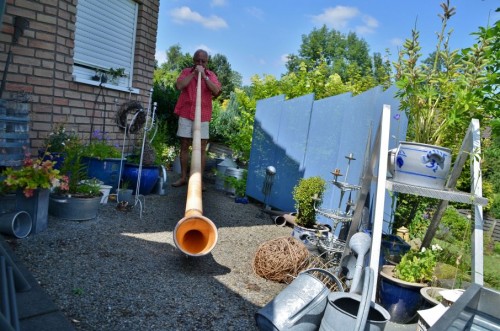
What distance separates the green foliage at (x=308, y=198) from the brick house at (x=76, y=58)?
9.27ft

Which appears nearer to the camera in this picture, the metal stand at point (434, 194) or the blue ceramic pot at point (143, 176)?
the metal stand at point (434, 194)

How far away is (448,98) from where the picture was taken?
294cm

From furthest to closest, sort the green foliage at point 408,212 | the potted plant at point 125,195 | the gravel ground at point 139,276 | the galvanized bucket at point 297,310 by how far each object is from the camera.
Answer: the potted plant at point 125,195 < the green foliage at point 408,212 < the gravel ground at point 139,276 < the galvanized bucket at point 297,310

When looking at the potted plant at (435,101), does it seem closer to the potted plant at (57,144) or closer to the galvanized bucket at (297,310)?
the galvanized bucket at (297,310)

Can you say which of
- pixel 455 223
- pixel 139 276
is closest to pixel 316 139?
pixel 139 276

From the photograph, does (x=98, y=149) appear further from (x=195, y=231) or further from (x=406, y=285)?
(x=406, y=285)

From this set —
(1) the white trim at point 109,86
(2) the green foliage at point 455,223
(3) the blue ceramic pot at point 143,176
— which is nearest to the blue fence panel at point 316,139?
(3) the blue ceramic pot at point 143,176

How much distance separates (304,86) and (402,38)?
4.62m

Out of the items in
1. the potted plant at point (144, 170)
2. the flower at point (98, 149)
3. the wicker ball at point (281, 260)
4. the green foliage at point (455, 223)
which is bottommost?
the green foliage at point (455, 223)

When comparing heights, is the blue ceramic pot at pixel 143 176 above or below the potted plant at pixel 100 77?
below

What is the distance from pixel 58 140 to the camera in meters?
4.16

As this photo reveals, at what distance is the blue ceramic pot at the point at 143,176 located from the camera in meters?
4.99

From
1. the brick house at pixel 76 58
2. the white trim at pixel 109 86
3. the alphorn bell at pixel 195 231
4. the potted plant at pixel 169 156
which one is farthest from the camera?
the potted plant at pixel 169 156

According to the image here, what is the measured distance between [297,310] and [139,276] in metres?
1.29
